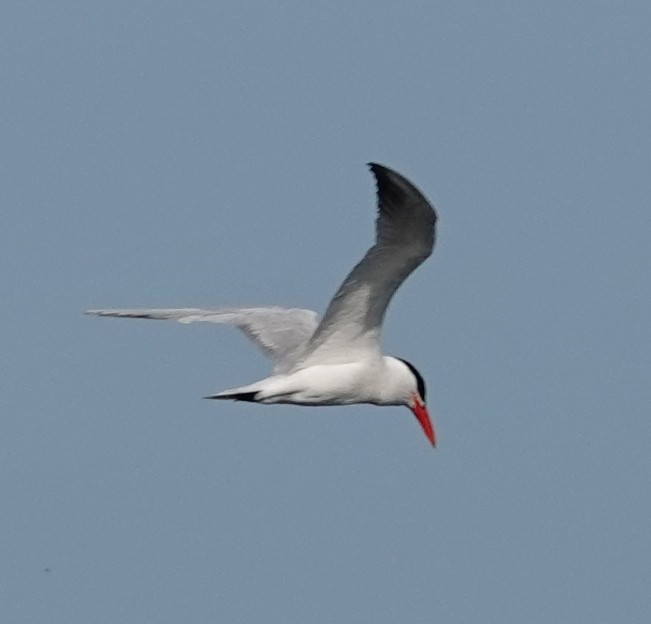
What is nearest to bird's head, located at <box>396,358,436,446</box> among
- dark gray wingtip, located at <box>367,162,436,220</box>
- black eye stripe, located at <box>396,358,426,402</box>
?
black eye stripe, located at <box>396,358,426,402</box>

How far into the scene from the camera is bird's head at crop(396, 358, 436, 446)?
1605cm

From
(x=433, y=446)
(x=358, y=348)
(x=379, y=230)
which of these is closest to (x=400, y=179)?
(x=379, y=230)

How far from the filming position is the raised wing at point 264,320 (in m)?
16.6

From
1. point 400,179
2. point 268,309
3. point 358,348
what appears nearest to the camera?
point 400,179

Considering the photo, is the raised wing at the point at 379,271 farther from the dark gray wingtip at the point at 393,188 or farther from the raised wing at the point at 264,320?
the raised wing at the point at 264,320

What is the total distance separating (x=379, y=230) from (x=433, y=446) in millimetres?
3075

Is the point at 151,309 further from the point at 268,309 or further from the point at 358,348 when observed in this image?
the point at 358,348

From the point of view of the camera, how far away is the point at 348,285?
14.5m

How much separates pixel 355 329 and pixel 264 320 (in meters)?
2.23

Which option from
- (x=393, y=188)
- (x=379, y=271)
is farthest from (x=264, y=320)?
(x=393, y=188)

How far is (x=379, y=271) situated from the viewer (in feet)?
46.8

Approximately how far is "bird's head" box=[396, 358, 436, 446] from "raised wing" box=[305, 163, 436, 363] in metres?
0.69

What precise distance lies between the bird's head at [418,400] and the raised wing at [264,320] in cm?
90

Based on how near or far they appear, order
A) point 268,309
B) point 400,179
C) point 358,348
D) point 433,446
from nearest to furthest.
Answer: point 400,179, point 358,348, point 433,446, point 268,309
